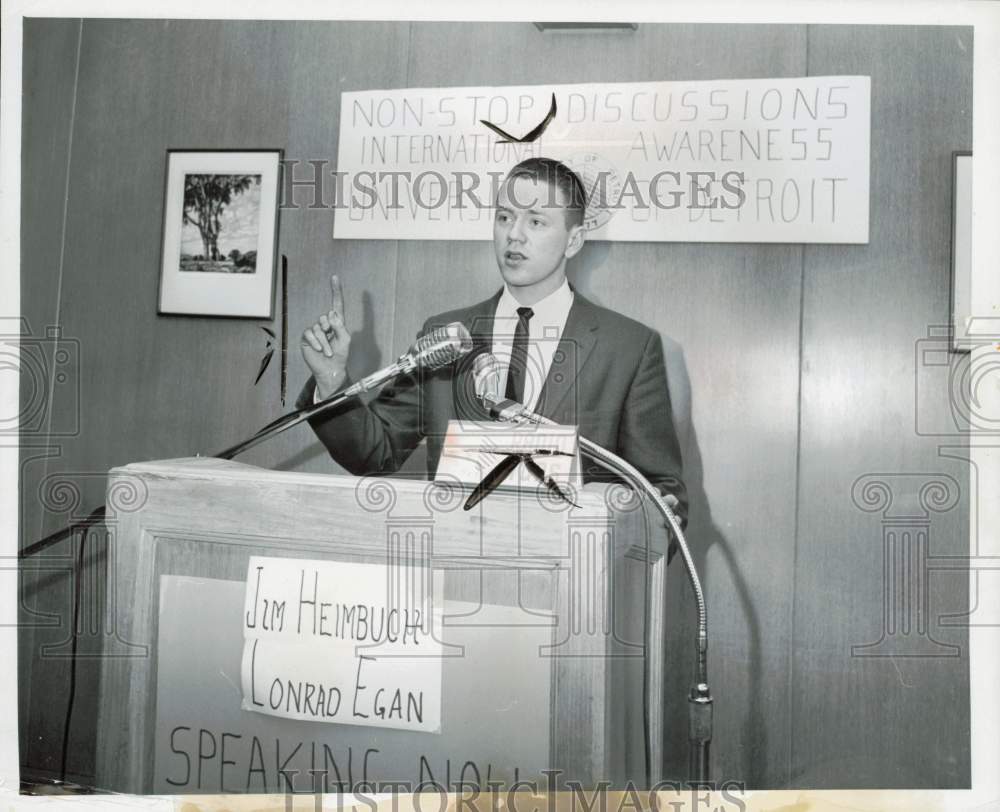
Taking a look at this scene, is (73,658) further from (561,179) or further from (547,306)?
(561,179)

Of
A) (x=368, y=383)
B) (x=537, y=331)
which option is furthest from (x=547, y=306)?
(x=368, y=383)

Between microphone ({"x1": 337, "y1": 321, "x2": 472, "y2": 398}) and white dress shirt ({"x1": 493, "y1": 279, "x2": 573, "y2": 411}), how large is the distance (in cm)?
5

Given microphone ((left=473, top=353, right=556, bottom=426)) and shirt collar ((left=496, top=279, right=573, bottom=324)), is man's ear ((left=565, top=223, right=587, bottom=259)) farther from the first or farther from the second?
microphone ((left=473, top=353, right=556, bottom=426))

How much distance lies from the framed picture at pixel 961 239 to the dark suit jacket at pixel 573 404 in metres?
0.45

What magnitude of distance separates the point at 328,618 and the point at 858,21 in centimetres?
118

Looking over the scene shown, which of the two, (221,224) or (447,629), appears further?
(221,224)

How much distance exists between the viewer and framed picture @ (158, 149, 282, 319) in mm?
1327

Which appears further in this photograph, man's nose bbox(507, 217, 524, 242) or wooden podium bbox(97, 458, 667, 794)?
man's nose bbox(507, 217, 524, 242)

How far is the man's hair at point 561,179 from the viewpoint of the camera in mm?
1285

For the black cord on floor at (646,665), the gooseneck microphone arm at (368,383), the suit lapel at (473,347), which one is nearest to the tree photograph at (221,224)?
the gooseneck microphone arm at (368,383)

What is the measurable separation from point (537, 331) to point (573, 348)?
0.20 ft

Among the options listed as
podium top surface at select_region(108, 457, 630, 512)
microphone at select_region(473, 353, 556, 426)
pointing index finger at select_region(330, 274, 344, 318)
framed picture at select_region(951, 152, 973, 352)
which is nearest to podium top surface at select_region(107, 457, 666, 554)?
podium top surface at select_region(108, 457, 630, 512)

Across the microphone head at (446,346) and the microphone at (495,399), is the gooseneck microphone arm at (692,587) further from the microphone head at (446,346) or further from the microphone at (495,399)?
the microphone head at (446,346)

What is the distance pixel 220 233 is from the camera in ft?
4.37
